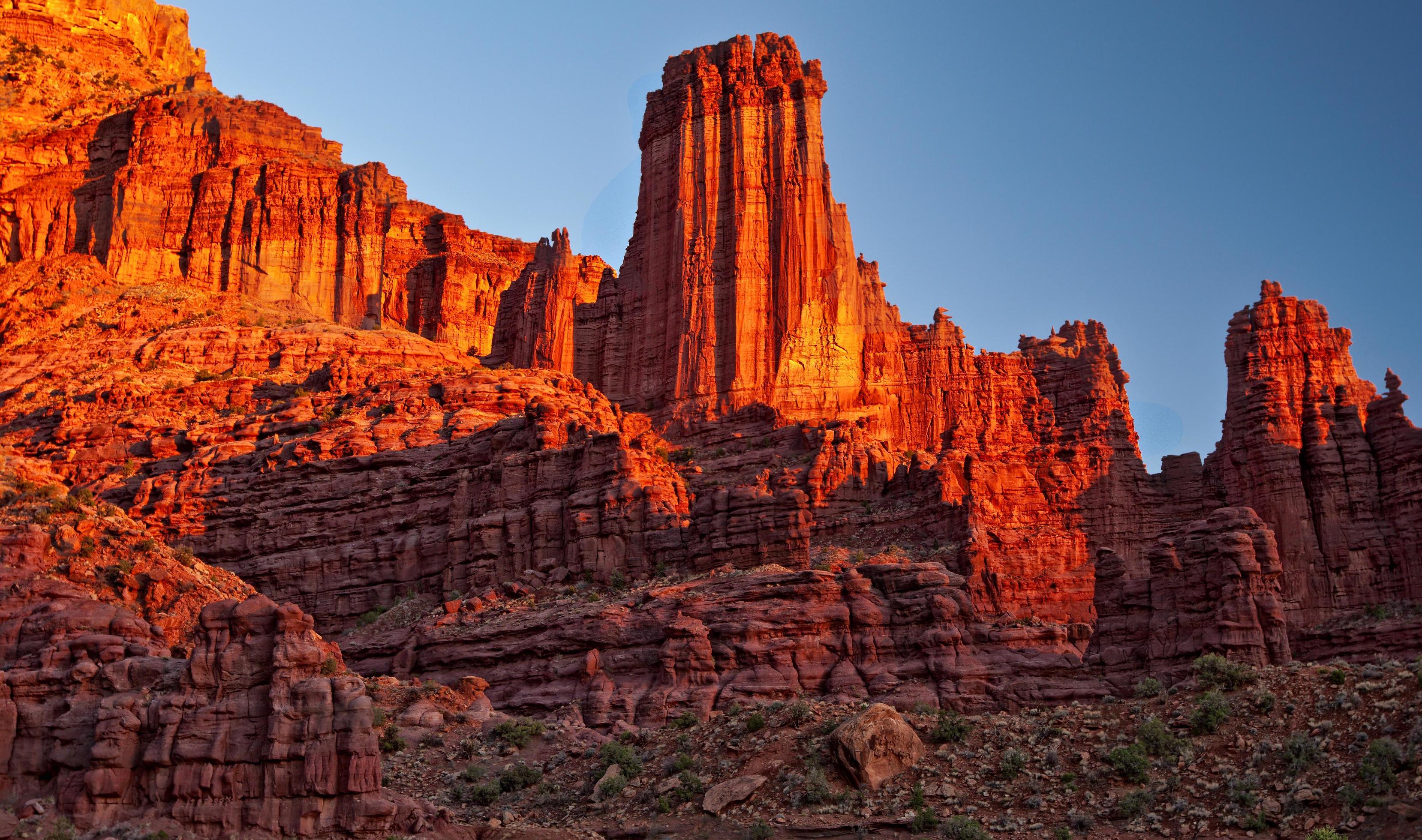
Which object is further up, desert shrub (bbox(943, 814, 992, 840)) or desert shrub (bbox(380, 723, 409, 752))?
desert shrub (bbox(380, 723, 409, 752))

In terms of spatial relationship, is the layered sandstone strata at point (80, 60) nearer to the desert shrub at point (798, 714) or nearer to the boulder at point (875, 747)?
the desert shrub at point (798, 714)

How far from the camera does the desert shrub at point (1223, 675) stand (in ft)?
127

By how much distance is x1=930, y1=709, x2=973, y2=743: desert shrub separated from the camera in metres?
39.2

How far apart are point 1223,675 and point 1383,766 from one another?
6.90m

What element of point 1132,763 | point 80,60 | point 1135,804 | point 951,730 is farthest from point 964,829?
point 80,60

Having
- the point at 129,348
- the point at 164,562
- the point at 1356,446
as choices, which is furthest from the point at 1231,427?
the point at 129,348

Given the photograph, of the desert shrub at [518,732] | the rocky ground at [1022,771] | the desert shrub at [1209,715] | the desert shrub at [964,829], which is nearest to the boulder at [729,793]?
the rocky ground at [1022,771]

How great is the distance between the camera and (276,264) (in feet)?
344

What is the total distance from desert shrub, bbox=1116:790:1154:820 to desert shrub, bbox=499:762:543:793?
610 inches

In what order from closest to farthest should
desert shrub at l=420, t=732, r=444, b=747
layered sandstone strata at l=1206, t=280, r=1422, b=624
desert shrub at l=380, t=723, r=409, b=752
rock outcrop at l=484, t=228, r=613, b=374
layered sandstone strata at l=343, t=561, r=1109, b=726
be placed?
1. desert shrub at l=380, t=723, r=409, b=752
2. desert shrub at l=420, t=732, r=444, b=747
3. layered sandstone strata at l=343, t=561, r=1109, b=726
4. layered sandstone strata at l=1206, t=280, r=1422, b=624
5. rock outcrop at l=484, t=228, r=613, b=374

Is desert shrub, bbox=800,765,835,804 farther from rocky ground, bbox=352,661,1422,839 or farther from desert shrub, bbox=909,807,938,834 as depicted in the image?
desert shrub, bbox=909,807,938,834

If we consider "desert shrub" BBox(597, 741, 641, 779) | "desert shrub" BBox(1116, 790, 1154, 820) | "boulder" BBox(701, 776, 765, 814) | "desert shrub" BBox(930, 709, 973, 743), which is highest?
"desert shrub" BBox(930, 709, 973, 743)

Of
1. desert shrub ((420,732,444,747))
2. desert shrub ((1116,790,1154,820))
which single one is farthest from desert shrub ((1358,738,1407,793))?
desert shrub ((420,732,444,747))

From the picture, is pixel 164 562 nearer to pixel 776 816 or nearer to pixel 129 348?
pixel 776 816
